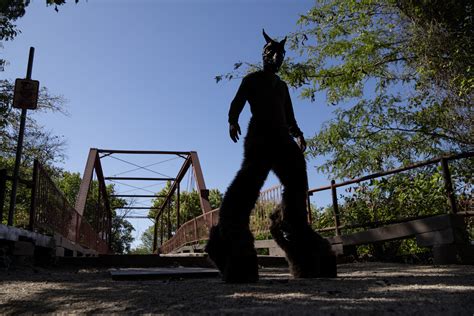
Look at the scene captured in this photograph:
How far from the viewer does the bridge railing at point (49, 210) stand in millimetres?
6078

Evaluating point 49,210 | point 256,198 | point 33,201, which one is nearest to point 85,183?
point 49,210

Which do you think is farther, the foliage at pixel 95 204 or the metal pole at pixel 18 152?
the foliage at pixel 95 204

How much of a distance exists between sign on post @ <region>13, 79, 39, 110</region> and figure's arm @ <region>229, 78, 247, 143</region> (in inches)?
163

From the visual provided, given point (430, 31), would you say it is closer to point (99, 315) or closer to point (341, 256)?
point (341, 256)

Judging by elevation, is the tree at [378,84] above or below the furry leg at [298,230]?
above

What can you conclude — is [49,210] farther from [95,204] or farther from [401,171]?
[95,204]

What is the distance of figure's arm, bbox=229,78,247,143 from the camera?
3.18m

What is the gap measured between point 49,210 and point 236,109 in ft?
A: 16.7

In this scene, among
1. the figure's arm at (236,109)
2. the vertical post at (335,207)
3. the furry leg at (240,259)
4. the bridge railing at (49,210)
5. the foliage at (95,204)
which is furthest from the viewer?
the foliage at (95,204)

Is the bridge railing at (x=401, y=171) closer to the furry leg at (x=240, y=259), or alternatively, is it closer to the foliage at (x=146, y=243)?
the furry leg at (x=240, y=259)

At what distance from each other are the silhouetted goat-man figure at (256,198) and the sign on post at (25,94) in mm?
4190

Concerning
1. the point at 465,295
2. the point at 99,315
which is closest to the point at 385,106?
the point at 465,295

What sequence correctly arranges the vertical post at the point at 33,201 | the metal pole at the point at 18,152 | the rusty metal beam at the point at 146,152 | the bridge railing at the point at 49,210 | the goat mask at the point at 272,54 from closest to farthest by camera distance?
the goat mask at the point at 272,54 < the metal pole at the point at 18,152 < the vertical post at the point at 33,201 < the bridge railing at the point at 49,210 < the rusty metal beam at the point at 146,152

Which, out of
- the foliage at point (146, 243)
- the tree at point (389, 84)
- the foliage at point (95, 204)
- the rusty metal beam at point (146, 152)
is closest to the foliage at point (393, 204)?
the tree at point (389, 84)
